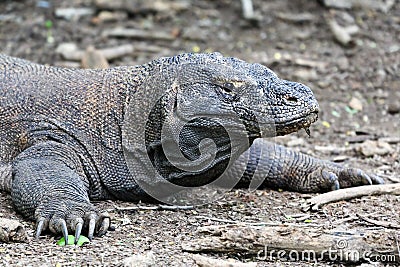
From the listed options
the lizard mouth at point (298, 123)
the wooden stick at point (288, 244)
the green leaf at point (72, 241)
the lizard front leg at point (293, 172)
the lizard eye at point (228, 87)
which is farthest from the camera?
the lizard front leg at point (293, 172)

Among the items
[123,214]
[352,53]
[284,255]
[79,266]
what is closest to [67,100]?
[123,214]

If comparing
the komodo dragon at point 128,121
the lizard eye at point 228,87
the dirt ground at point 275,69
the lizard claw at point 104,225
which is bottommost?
the dirt ground at point 275,69

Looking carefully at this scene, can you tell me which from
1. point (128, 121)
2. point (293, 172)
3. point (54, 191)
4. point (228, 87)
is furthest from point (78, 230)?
point (293, 172)

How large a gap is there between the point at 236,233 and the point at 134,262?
0.70 m

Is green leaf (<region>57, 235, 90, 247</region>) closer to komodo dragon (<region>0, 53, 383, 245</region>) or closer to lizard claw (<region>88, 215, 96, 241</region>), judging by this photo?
lizard claw (<region>88, 215, 96, 241</region>)

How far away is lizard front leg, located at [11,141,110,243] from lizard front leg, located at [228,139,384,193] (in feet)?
5.22

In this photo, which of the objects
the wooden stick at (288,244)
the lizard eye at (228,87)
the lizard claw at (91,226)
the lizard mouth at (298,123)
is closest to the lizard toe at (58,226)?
the lizard claw at (91,226)

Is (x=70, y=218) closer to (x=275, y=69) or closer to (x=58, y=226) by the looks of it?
(x=58, y=226)

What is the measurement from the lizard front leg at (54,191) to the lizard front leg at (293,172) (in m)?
1.59

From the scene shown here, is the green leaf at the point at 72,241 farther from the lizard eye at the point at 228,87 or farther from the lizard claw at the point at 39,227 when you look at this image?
the lizard eye at the point at 228,87

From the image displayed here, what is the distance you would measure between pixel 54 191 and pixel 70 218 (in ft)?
1.27

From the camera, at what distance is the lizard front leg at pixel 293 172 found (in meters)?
6.77

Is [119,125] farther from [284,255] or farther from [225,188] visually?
[284,255]

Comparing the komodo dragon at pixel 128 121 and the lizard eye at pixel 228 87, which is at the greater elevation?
the lizard eye at pixel 228 87
